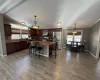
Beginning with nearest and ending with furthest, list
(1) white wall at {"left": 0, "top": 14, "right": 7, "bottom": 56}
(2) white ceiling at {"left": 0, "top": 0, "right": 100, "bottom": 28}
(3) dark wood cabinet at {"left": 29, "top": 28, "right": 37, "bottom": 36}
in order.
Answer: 1. (2) white ceiling at {"left": 0, "top": 0, "right": 100, "bottom": 28}
2. (1) white wall at {"left": 0, "top": 14, "right": 7, "bottom": 56}
3. (3) dark wood cabinet at {"left": 29, "top": 28, "right": 37, "bottom": 36}

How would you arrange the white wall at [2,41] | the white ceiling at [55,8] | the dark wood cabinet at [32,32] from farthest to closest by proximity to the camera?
the dark wood cabinet at [32,32] < the white wall at [2,41] < the white ceiling at [55,8]

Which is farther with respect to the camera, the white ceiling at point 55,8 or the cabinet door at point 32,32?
the cabinet door at point 32,32

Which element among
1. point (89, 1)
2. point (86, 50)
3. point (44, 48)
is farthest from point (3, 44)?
point (86, 50)

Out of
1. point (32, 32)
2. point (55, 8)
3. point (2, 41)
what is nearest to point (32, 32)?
point (32, 32)

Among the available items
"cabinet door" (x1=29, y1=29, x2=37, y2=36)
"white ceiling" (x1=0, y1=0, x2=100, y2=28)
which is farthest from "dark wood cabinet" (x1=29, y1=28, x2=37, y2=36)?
"white ceiling" (x1=0, y1=0, x2=100, y2=28)

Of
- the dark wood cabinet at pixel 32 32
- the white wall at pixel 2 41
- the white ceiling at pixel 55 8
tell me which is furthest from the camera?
the dark wood cabinet at pixel 32 32

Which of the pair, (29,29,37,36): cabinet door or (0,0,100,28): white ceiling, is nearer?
(0,0,100,28): white ceiling

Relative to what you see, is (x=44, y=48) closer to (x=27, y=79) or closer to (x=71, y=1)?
(x=27, y=79)

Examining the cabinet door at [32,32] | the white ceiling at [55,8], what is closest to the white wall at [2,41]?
the white ceiling at [55,8]

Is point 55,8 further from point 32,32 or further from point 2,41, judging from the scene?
point 32,32

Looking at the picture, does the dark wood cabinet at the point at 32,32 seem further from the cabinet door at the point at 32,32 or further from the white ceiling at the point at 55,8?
the white ceiling at the point at 55,8

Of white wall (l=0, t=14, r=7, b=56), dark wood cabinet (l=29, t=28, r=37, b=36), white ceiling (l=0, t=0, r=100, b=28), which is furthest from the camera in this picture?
dark wood cabinet (l=29, t=28, r=37, b=36)

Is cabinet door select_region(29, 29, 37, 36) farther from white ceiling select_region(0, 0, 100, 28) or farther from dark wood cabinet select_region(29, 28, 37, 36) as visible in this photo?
white ceiling select_region(0, 0, 100, 28)

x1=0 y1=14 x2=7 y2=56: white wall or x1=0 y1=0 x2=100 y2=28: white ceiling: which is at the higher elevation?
x1=0 y1=0 x2=100 y2=28: white ceiling
